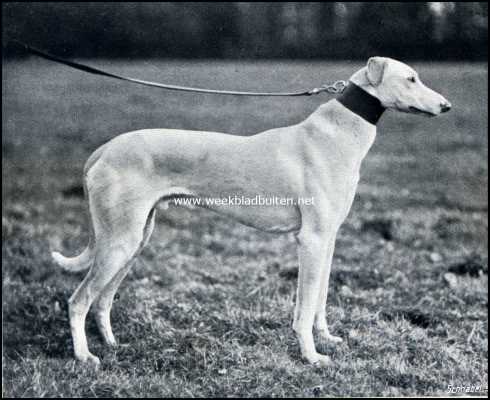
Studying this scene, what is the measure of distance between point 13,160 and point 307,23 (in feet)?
17.7

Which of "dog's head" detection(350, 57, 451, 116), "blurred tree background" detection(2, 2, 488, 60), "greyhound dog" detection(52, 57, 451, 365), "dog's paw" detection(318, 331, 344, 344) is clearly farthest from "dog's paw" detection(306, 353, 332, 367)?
"blurred tree background" detection(2, 2, 488, 60)

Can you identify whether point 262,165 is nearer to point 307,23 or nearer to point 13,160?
point 307,23

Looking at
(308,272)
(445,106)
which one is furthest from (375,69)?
(308,272)

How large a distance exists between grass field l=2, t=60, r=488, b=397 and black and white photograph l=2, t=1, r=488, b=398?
3 centimetres

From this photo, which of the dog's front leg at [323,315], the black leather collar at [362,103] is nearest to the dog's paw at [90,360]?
the dog's front leg at [323,315]

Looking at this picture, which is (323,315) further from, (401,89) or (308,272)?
(401,89)

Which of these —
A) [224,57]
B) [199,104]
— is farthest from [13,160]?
[224,57]

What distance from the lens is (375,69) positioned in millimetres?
3793

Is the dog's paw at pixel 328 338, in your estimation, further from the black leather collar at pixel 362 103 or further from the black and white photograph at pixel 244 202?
the black leather collar at pixel 362 103

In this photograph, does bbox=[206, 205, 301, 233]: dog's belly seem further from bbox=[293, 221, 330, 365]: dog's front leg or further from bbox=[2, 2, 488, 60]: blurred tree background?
bbox=[2, 2, 488, 60]: blurred tree background

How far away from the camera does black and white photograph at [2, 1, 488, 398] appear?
13.0 ft

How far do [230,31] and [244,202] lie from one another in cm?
367

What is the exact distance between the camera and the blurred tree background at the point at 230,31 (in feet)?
22.5

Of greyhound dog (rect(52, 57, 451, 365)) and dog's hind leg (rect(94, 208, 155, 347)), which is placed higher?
greyhound dog (rect(52, 57, 451, 365))
